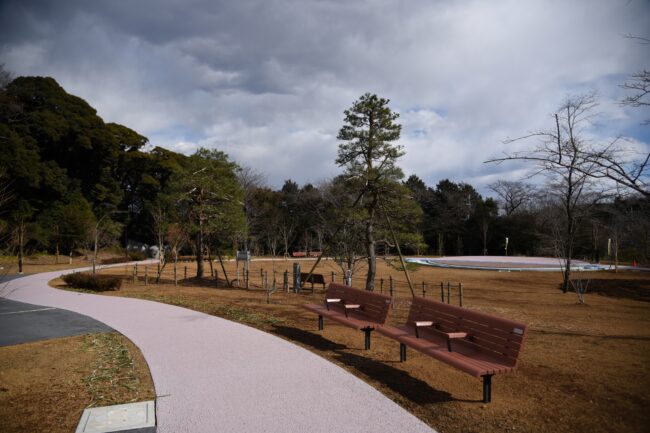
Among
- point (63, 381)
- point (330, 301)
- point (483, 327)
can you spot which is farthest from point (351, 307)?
point (63, 381)

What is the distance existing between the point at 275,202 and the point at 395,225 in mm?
34832

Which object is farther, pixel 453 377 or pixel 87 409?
pixel 453 377

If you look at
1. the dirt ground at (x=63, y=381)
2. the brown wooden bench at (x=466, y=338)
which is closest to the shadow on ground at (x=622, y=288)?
the brown wooden bench at (x=466, y=338)

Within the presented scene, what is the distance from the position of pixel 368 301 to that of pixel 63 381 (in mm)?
4436

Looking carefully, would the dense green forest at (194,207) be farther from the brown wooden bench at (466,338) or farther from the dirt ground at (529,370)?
the brown wooden bench at (466,338)

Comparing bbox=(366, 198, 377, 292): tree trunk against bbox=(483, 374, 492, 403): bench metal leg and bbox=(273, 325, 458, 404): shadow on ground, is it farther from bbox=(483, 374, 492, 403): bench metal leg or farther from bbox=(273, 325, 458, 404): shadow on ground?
bbox=(483, 374, 492, 403): bench metal leg

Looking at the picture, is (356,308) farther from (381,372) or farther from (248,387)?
(248,387)

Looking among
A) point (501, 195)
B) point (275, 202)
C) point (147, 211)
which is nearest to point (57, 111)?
point (147, 211)

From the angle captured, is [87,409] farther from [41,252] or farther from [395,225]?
[41,252]

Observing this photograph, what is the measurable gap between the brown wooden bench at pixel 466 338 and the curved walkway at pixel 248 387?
2.98ft

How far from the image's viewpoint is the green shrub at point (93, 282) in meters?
14.1

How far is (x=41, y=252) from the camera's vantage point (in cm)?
3120

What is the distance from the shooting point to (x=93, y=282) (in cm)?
1430

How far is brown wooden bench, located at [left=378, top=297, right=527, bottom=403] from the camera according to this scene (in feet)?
14.3
